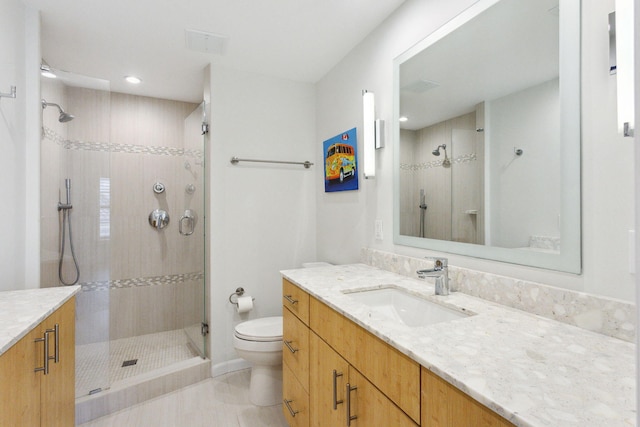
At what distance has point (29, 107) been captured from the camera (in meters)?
1.77

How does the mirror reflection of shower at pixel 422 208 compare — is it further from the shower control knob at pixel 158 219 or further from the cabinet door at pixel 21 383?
the shower control knob at pixel 158 219

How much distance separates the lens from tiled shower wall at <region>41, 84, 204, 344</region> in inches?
91.3

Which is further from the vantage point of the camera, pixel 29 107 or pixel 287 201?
pixel 287 201

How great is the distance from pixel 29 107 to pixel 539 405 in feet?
8.49

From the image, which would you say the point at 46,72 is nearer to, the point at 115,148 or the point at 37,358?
the point at 115,148

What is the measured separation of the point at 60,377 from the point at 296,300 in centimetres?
107

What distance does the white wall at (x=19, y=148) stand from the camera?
158 cm

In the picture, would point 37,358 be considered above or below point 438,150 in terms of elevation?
below

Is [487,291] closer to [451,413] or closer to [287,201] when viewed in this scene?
[451,413]

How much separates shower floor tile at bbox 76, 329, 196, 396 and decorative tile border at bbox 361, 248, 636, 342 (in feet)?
7.55

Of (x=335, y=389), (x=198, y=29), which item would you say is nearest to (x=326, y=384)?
(x=335, y=389)

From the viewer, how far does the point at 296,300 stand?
5.26 feet

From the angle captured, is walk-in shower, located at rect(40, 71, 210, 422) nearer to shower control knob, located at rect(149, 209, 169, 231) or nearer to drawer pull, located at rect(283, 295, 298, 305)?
shower control knob, located at rect(149, 209, 169, 231)

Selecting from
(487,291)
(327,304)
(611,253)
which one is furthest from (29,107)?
(611,253)
